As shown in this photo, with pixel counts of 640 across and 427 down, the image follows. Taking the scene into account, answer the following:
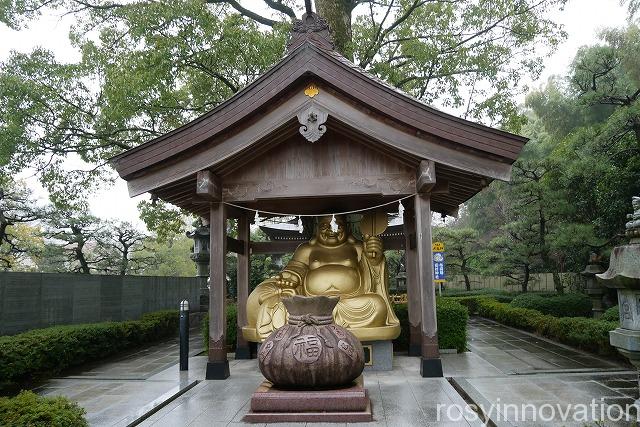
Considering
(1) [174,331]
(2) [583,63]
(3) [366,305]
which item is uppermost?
(2) [583,63]

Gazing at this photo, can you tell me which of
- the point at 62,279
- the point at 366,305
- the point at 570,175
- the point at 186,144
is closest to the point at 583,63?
the point at 570,175

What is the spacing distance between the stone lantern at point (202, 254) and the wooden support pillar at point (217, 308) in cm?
1063

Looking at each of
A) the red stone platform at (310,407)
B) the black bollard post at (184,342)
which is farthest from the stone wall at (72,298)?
the red stone platform at (310,407)

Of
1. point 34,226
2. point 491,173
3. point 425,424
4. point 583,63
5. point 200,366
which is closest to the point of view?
point 425,424

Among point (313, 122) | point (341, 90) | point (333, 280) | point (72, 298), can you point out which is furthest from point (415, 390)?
point (72, 298)

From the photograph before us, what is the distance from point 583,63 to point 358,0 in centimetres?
635

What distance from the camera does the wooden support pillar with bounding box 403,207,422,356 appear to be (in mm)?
9133

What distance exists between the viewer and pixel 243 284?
9.59m

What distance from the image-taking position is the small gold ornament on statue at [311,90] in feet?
23.5

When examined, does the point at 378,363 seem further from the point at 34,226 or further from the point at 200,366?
the point at 34,226

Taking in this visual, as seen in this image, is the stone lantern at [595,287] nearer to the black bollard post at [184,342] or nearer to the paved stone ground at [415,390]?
the paved stone ground at [415,390]

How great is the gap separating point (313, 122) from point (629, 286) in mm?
4403

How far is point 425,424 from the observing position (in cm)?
491

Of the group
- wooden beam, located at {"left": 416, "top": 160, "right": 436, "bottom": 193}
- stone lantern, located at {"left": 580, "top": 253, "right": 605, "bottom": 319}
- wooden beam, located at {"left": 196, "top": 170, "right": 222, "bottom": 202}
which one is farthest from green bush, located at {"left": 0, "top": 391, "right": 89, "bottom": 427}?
stone lantern, located at {"left": 580, "top": 253, "right": 605, "bottom": 319}
